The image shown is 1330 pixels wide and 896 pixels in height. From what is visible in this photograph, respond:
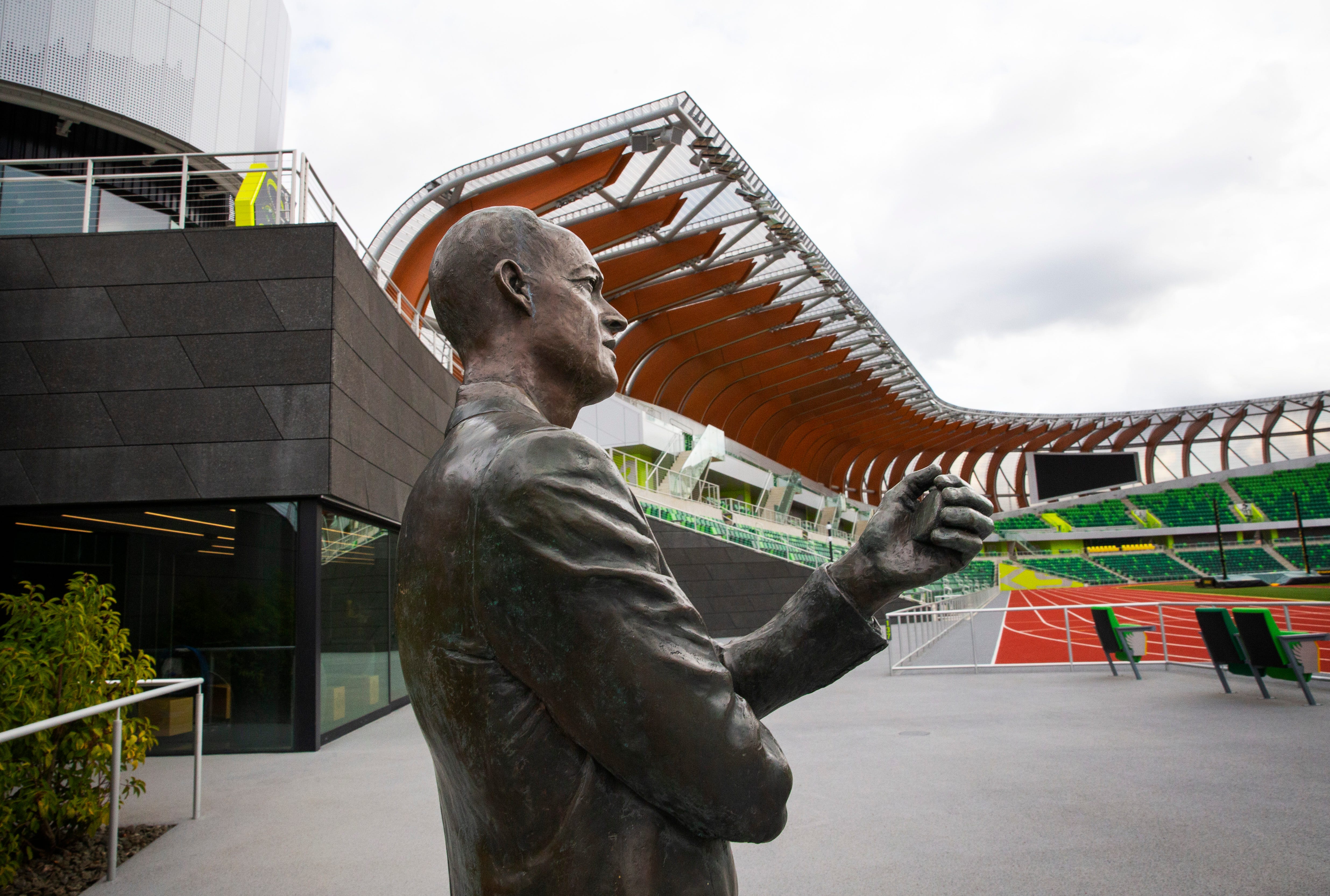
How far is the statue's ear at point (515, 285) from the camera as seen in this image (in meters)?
1.31

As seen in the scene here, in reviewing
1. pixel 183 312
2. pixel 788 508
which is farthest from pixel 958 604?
pixel 183 312

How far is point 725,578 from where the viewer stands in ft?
65.6

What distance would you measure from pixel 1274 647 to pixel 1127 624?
6.49 meters

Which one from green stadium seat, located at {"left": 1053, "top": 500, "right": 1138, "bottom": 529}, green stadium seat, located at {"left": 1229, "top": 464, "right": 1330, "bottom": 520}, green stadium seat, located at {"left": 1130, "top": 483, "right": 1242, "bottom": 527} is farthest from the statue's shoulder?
green stadium seat, located at {"left": 1053, "top": 500, "right": 1138, "bottom": 529}

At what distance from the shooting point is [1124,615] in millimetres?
21438

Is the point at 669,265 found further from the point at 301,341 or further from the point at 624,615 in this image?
the point at 624,615

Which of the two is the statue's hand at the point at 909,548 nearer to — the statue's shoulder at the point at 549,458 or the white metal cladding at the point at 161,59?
the statue's shoulder at the point at 549,458

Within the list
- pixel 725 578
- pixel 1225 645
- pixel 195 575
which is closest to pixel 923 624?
pixel 725 578

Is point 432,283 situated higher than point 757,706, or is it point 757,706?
point 432,283

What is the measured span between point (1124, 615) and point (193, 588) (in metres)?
21.9

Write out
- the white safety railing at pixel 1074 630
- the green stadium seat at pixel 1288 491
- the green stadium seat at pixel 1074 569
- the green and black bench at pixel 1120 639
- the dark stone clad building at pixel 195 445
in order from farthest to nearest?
the green stadium seat at pixel 1288 491
the green stadium seat at pixel 1074 569
the white safety railing at pixel 1074 630
the green and black bench at pixel 1120 639
the dark stone clad building at pixel 195 445

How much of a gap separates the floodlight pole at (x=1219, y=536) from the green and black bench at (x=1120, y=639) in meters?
32.1

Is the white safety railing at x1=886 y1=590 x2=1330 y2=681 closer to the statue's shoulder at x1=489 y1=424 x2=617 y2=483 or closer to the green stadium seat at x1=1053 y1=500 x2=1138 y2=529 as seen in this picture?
the statue's shoulder at x1=489 y1=424 x2=617 y2=483

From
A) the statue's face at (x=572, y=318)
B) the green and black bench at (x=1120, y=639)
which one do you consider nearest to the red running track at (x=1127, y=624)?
the green and black bench at (x=1120, y=639)
